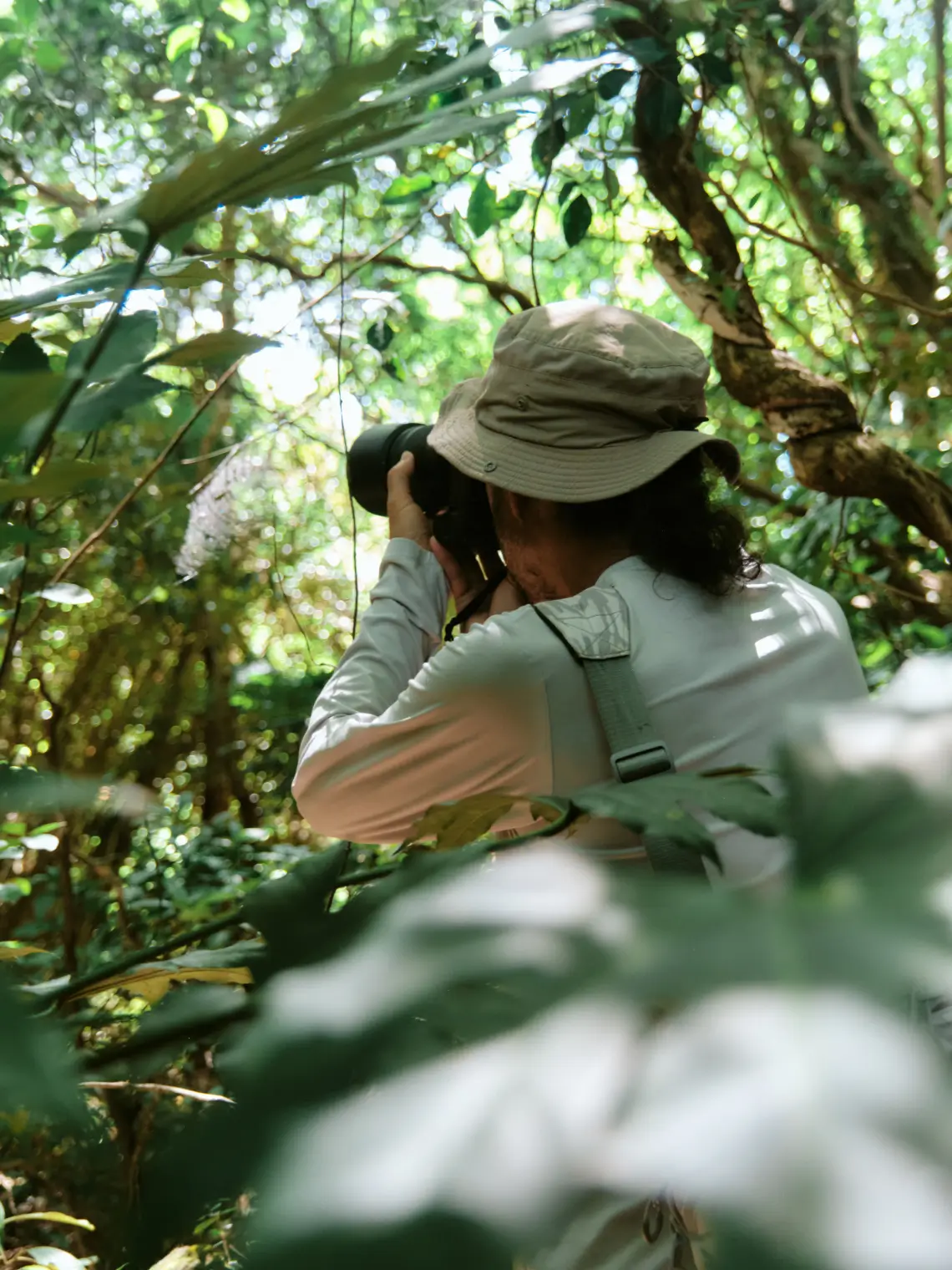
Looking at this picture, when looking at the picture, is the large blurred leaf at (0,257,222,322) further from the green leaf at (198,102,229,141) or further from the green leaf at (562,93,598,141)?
the green leaf at (198,102,229,141)

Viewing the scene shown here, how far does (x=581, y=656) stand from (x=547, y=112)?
116 centimetres

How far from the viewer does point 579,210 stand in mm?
1656

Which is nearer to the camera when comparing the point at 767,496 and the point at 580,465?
the point at 580,465

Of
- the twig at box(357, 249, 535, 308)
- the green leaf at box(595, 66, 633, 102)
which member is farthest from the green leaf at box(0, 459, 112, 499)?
the twig at box(357, 249, 535, 308)

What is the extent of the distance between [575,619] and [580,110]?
1.14m

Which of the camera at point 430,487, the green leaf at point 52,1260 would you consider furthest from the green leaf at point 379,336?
the green leaf at point 52,1260

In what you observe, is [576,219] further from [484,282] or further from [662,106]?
[484,282]

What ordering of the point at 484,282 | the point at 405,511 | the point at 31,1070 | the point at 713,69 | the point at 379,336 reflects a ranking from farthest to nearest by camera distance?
the point at 484,282 < the point at 379,336 < the point at 713,69 < the point at 405,511 < the point at 31,1070

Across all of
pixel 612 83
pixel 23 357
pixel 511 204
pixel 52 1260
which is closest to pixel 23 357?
pixel 23 357

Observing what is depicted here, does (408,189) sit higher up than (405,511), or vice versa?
(408,189)

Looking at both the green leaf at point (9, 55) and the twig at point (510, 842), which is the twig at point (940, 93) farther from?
the twig at point (510, 842)

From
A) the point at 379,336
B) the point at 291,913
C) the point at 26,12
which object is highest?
the point at 26,12

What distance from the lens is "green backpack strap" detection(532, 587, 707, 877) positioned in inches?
24.1

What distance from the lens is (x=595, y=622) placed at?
0.71 m
